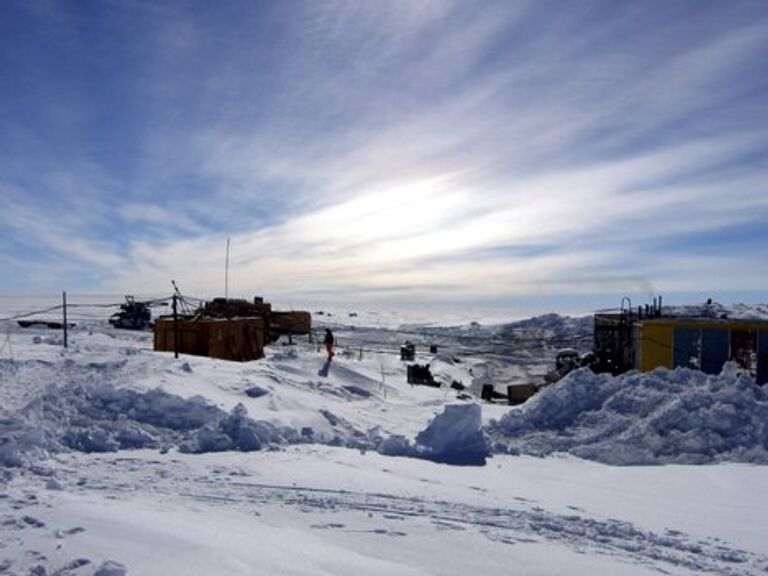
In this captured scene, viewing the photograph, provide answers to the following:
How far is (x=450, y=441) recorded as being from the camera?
36.0 ft

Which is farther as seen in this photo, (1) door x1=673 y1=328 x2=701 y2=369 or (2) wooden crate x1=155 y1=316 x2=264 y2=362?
(1) door x1=673 y1=328 x2=701 y2=369

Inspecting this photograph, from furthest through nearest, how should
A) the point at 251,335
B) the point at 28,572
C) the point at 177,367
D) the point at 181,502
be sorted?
the point at 251,335
the point at 177,367
the point at 181,502
the point at 28,572

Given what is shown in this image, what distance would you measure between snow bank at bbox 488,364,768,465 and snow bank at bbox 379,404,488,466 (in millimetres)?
781

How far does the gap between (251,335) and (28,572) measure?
1858 centimetres

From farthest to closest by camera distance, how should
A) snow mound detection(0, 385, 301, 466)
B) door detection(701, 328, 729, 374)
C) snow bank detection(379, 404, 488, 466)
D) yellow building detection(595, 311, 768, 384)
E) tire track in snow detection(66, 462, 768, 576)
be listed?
door detection(701, 328, 729, 374) → yellow building detection(595, 311, 768, 384) → snow bank detection(379, 404, 488, 466) → snow mound detection(0, 385, 301, 466) → tire track in snow detection(66, 462, 768, 576)

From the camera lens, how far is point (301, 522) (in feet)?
21.5

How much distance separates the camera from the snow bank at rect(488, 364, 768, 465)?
11523 mm

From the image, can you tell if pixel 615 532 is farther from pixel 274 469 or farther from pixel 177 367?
pixel 177 367

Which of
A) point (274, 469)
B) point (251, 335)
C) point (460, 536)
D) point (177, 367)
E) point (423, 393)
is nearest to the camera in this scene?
point (460, 536)

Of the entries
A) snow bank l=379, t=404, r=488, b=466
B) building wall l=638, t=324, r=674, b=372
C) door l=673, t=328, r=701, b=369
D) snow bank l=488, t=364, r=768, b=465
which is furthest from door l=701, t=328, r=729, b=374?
snow bank l=379, t=404, r=488, b=466

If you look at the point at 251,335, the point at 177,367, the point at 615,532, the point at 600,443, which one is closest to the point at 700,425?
the point at 600,443

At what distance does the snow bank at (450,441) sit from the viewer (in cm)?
1073

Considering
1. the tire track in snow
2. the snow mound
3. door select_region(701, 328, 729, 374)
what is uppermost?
door select_region(701, 328, 729, 374)

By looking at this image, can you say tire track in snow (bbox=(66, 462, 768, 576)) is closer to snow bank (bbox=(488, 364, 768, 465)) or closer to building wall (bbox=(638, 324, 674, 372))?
snow bank (bbox=(488, 364, 768, 465))
